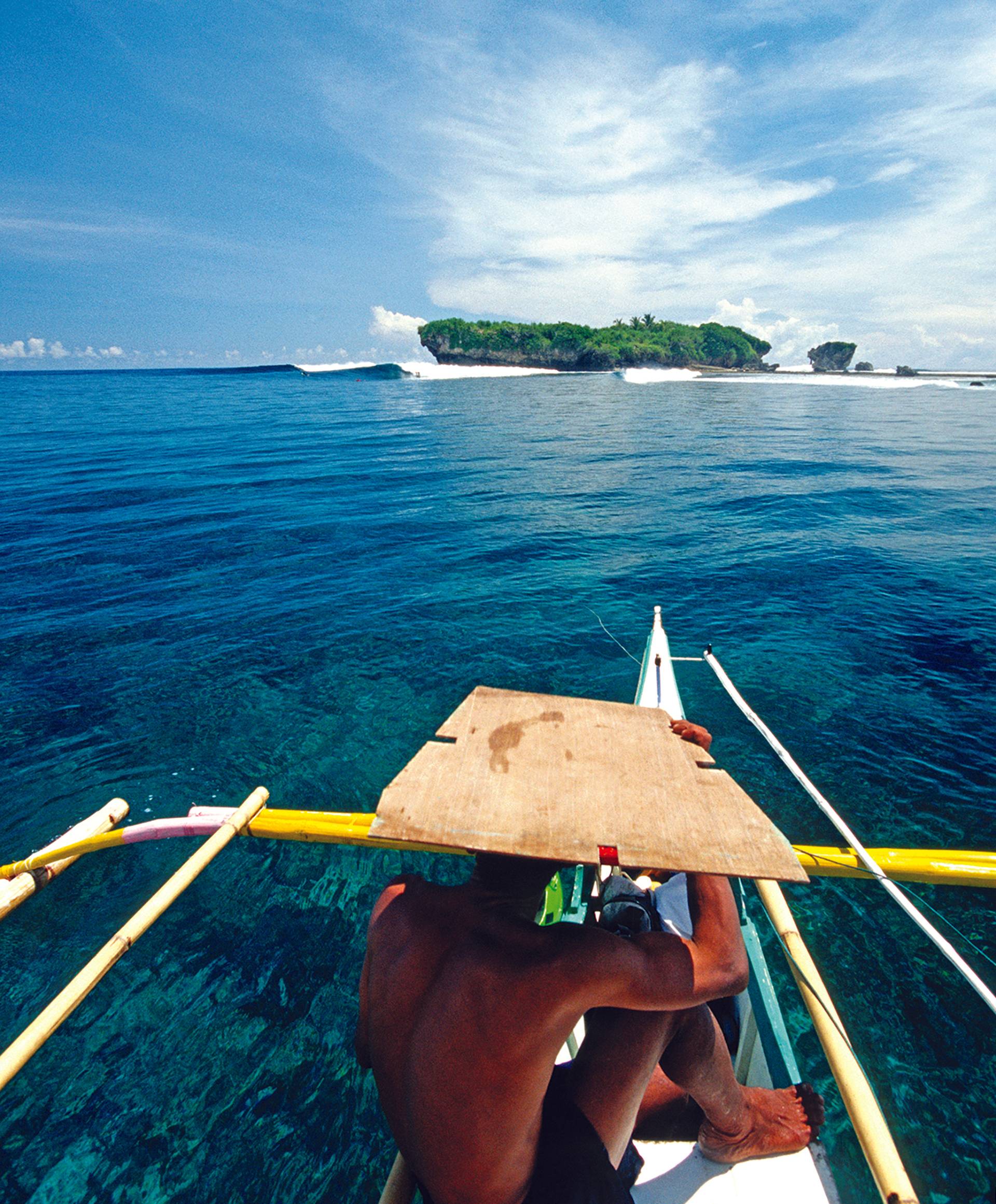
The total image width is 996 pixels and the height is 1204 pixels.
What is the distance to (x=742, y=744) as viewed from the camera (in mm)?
6836

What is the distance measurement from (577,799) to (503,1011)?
0.66 meters

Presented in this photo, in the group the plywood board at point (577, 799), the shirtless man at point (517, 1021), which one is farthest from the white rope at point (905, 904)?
the plywood board at point (577, 799)

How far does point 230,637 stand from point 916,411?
5542 centimetres

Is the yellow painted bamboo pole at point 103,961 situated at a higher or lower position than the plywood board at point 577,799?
lower

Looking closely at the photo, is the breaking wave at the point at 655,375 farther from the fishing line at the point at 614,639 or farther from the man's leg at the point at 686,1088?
the man's leg at the point at 686,1088

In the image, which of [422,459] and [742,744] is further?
[422,459]

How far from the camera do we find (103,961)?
3.10 metres

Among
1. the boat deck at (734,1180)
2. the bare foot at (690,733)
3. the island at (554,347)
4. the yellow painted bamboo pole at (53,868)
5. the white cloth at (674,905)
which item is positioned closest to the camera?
the bare foot at (690,733)

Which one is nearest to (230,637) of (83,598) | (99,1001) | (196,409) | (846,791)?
(83,598)

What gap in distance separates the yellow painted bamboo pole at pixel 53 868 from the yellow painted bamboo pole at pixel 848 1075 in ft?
16.2

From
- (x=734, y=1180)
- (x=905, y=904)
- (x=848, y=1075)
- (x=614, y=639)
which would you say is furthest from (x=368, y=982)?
(x=614, y=639)

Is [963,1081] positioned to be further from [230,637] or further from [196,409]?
[196,409]

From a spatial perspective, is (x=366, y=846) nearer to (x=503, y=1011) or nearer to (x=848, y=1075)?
(x=503, y=1011)

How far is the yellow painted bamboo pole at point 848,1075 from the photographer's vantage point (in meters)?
1.93
